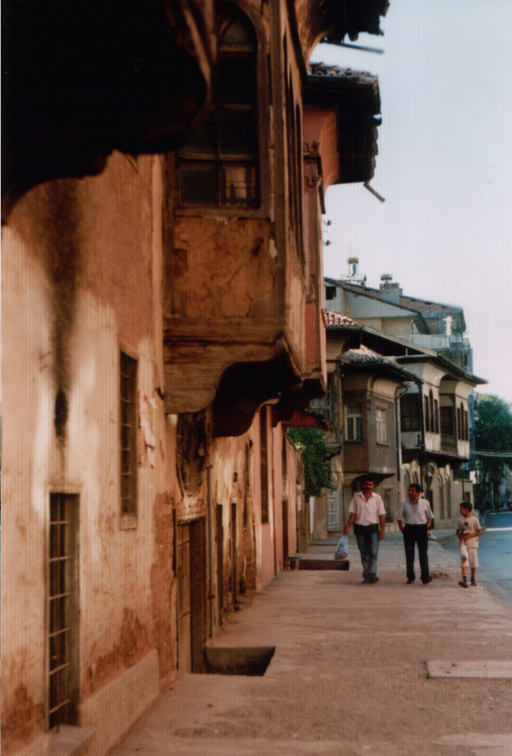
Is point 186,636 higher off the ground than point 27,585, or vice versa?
point 27,585

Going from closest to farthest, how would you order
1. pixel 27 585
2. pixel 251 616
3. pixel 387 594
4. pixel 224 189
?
pixel 27 585
pixel 224 189
pixel 251 616
pixel 387 594

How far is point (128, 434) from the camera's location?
7.95 m

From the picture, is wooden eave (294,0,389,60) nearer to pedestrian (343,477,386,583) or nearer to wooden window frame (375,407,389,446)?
pedestrian (343,477,386,583)

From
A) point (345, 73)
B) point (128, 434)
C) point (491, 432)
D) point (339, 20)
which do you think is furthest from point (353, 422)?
point (491, 432)

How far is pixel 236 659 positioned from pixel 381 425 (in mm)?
34943

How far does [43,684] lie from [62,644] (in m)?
0.61

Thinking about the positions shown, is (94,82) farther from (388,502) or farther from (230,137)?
(388,502)

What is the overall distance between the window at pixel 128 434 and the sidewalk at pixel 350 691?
154 centimetres

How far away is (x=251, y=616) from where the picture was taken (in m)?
13.8

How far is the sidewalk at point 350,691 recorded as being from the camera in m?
7.08

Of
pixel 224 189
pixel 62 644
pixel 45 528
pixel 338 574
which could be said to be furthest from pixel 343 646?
pixel 338 574

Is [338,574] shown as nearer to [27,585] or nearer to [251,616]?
[251,616]

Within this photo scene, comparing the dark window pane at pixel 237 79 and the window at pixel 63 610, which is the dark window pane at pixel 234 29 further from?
the window at pixel 63 610

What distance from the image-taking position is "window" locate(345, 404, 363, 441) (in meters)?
43.4
